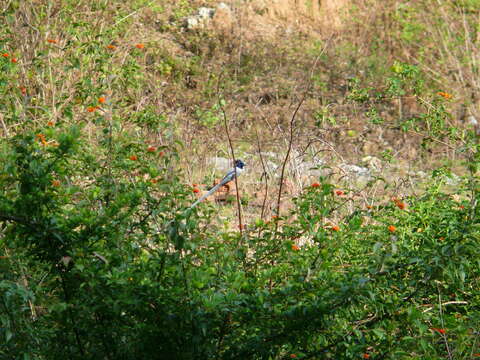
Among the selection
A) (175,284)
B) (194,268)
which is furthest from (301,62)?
(175,284)

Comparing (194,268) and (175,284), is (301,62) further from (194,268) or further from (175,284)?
(175,284)

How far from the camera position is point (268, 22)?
11.3m

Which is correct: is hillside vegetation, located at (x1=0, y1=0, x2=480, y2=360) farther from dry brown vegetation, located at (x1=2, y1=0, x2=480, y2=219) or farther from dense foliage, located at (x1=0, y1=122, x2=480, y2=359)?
dry brown vegetation, located at (x1=2, y1=0, x2=480, y2=219)

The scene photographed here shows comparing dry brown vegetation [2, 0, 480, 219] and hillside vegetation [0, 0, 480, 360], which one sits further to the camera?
dry brown vegetation [2, 0, 480, 219]

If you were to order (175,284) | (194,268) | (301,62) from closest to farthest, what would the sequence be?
(175,284), (194,268), (301,62)

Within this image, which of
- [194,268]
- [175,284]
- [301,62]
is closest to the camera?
[175,284]

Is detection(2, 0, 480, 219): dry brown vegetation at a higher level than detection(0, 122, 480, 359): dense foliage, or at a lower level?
lower

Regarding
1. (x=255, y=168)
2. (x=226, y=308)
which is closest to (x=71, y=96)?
(x=255, y=168)

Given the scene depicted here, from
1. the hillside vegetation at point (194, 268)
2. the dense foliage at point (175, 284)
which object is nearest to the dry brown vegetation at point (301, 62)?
the hillside vegetation at point (194, 268)

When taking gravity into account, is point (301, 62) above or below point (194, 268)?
below

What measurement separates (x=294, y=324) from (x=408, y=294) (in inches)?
26.7

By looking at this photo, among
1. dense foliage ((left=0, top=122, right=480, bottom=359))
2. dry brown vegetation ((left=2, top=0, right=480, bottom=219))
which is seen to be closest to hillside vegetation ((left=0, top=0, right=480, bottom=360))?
dense foliage ((left=0, top=122, right=480, bottom=359))

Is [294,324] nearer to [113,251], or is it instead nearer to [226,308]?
[226,308]

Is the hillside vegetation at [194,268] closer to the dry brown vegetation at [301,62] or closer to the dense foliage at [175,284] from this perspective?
the dense foliage at [175,284]
